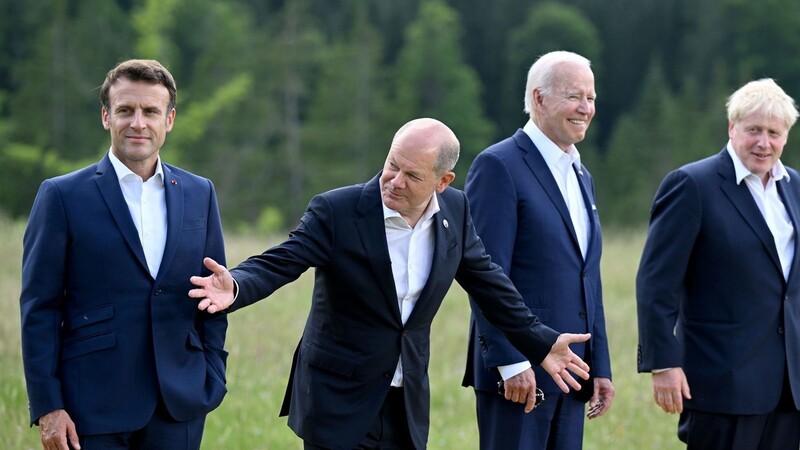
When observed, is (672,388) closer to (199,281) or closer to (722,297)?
(722,297)

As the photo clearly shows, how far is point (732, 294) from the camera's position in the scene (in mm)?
5766

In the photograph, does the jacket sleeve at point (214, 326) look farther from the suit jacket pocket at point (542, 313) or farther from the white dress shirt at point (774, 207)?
the white dress shirt at point (774, 207)

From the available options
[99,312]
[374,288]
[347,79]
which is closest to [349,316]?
[374,288]

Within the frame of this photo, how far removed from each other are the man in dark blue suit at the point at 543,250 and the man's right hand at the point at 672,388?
1.20 feet

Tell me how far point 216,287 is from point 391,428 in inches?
38.9

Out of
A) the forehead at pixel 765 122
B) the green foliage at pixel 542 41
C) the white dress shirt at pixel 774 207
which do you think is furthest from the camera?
the green foliage at pixel 542 41

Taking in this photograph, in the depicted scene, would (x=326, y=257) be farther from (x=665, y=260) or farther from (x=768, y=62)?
(x=768, y=62)

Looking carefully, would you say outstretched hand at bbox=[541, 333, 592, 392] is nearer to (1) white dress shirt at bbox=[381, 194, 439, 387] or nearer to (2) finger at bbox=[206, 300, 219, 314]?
(1) white dress shirt at bbox=[381, 194, 439, 387]

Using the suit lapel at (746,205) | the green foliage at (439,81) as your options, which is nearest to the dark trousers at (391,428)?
the suit lapel at (746,205)

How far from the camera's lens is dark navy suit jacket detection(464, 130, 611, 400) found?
210 inches

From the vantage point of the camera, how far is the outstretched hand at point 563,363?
4930 millimetres

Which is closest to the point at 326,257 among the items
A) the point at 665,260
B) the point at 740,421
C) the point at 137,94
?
the point at 137,94

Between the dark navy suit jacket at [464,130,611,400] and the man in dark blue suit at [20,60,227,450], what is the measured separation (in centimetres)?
145

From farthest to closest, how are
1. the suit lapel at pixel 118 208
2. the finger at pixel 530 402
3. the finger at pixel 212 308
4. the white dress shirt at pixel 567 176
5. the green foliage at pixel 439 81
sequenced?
the green foliage at pixel 439 81, the white dress shirt at pixel 567 176, the finger at pixel 530 402, the suit lapel at pixel 118 208, the finger at pixel 212 308
